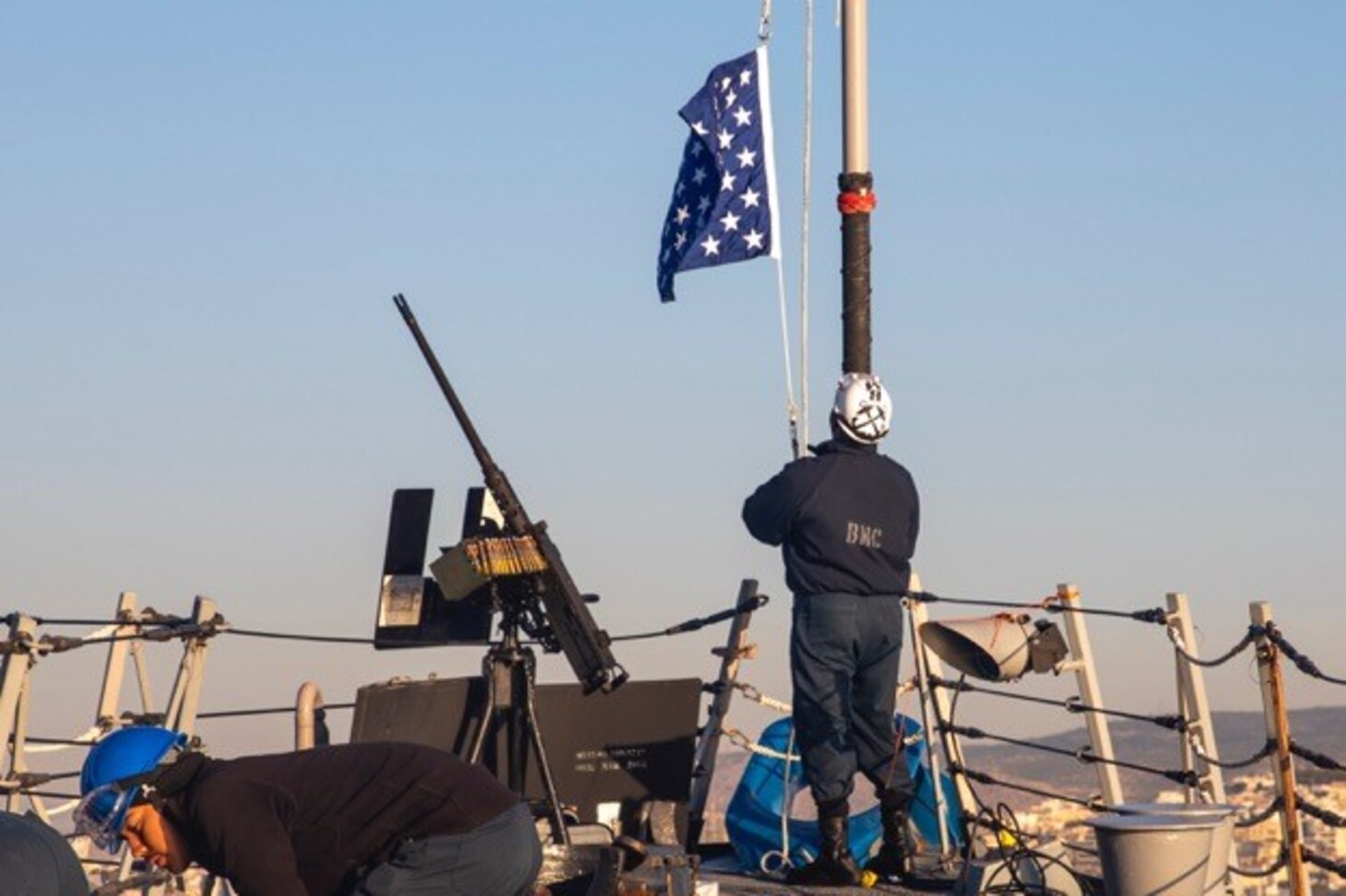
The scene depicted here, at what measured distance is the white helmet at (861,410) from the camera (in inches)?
531

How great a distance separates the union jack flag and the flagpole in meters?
1.50

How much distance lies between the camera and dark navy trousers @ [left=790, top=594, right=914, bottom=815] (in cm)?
1331

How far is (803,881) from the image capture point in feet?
43.9

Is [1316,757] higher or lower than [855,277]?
lower

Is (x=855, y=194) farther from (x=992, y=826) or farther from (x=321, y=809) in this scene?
(x=321, y=809)

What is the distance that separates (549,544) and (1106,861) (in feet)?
10.7

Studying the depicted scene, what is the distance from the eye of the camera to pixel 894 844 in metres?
13.7

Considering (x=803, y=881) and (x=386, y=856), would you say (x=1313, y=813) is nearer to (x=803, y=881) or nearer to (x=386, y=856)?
(x=803, y=881)

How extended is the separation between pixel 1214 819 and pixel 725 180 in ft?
21.9

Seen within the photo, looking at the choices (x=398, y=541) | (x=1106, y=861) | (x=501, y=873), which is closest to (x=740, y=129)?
(x=398, y=541)

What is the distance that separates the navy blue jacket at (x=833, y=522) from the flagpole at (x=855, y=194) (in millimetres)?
1505

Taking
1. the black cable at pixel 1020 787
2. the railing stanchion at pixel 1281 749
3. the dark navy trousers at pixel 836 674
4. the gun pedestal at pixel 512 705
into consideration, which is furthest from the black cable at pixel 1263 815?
the gun pedestal at pixel 512 705

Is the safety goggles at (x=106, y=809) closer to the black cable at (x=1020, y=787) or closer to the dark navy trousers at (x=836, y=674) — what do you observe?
the dark navy trousers at (x=836, y=674)

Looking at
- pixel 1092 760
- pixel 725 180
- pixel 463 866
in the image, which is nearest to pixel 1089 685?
pixel 1092 760
